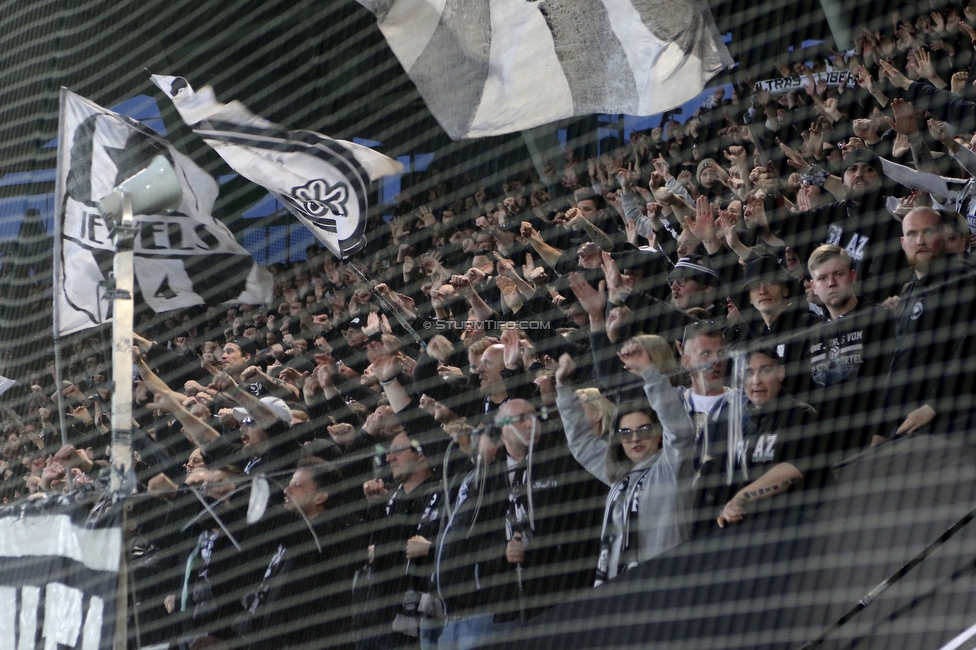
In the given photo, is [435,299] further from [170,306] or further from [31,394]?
[31,394]

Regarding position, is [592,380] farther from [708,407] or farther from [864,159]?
[864,159]

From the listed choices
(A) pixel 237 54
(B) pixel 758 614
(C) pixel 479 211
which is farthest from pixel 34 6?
(B) pixel 758 614

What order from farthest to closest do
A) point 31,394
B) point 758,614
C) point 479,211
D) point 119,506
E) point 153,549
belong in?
point 31,394 < point 479,211 < point 153,549 < point 119,506 < point 758,614

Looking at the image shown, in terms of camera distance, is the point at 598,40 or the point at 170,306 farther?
the point at 170,306

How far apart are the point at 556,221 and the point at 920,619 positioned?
207 cm

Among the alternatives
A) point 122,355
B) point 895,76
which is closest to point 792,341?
point 895,76

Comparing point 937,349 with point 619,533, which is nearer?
point 937,349

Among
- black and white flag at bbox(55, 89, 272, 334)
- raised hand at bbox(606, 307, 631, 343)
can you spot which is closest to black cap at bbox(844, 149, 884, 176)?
raised hand at bbox(606, 307, 631, 343)

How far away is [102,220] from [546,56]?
163 centimetres

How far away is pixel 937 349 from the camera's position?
204cm

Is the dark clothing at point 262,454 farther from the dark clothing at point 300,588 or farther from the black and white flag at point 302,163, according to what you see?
the black and white flag at point 302,163

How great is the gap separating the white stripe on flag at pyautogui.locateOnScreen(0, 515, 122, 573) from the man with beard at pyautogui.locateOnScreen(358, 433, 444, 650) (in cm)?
62

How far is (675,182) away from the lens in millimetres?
3555

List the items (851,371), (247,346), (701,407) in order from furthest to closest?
(247,346), (701,407), (851,371)
